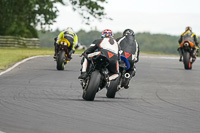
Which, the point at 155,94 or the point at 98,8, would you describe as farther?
the point at 98,8

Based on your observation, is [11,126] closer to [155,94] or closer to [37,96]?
[37,96]

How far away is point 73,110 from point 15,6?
1531 inches

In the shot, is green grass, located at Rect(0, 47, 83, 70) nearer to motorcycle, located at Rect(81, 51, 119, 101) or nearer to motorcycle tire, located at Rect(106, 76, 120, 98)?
motorcycle tire, located at Rect(106, 76, 120, 98)

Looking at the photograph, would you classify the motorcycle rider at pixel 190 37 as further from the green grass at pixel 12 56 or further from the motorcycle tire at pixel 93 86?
the motorcycle tire at pixel 93 86

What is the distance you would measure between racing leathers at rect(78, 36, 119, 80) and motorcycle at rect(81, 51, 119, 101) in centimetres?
7

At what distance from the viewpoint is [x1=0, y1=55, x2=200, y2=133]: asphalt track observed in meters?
9.50

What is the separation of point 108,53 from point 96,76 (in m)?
0.66

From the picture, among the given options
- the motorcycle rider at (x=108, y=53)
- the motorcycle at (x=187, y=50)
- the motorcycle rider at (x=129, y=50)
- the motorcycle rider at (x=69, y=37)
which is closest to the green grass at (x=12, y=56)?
the motorcycle rider at (x=69, y=37)

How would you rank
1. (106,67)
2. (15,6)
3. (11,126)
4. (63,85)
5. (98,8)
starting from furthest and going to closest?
(98,8)
(15,6)
(63,85)
(106,67)
(11,126)

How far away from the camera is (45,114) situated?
10.7 m

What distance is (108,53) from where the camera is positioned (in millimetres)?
13305

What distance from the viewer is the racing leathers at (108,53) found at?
13328mm

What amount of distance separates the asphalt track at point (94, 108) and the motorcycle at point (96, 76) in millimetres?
239

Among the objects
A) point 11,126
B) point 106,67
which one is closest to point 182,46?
point 106,67
